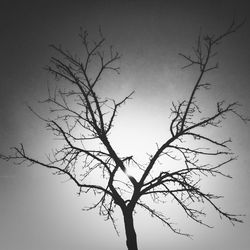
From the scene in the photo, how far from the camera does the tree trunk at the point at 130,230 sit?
10.1 m

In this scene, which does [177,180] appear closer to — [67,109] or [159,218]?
[159,218]

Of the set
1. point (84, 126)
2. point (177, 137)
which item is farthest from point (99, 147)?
point (177, 137)

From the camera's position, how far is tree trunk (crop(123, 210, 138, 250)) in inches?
397

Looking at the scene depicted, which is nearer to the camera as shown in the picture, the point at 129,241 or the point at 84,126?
the point at 129,241

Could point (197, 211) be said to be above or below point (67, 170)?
below

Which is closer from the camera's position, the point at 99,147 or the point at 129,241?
the point at 129,241

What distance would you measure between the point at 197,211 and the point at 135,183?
170 cm

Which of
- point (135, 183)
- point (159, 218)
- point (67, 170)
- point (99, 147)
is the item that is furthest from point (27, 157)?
point (159, 218)

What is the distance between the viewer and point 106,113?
1107 centimetres

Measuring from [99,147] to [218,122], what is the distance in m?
3.15

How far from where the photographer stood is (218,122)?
10.5 meters

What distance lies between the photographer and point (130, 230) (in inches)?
404

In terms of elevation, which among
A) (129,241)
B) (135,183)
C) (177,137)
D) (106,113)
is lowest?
(129,241)

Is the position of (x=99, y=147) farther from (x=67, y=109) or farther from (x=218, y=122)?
(x=218, y=122)
